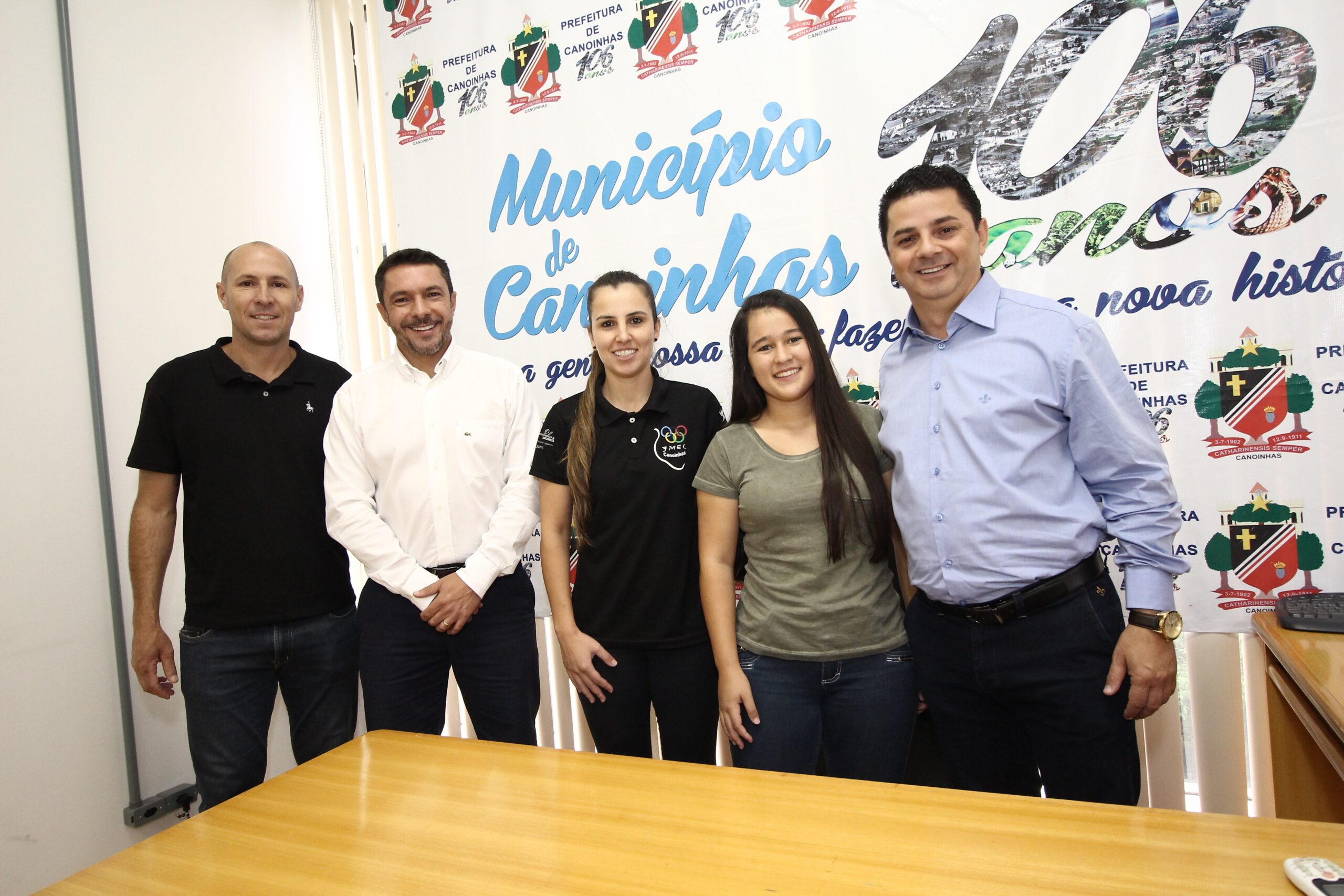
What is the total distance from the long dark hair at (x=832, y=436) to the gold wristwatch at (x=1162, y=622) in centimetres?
51

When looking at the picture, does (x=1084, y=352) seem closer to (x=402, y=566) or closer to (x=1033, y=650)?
(x=1033, y=650)

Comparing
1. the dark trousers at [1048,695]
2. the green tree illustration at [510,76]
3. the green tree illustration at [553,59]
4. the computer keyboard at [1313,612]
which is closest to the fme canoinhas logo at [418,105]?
the green tree illustration at [510,76]

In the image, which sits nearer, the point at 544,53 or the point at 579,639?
the point at 579,639

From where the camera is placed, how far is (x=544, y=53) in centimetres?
275

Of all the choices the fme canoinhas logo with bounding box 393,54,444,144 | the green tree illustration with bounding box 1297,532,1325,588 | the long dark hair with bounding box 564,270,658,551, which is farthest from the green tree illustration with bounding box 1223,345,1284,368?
the fme canoinhas logo with bounding box 393,54,444,144

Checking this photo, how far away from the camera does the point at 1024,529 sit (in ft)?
5.12

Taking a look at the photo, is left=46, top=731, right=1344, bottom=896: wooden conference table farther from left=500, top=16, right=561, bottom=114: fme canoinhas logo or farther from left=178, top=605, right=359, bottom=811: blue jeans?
left=500, top=16, right=561, bottom=114: fme canoinhas logo

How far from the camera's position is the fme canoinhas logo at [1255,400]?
6.48 feet

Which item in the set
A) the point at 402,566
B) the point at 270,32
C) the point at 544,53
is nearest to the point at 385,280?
the point at 402,566

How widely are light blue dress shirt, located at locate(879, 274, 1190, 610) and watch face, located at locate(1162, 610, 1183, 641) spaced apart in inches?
0.9

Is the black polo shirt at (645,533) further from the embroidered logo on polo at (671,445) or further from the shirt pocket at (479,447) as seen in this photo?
the shirt pocket at (479,447)

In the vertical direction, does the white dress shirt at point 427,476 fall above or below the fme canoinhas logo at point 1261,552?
above

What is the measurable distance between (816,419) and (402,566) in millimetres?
1140

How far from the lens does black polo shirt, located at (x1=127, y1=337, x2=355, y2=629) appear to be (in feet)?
6.79
